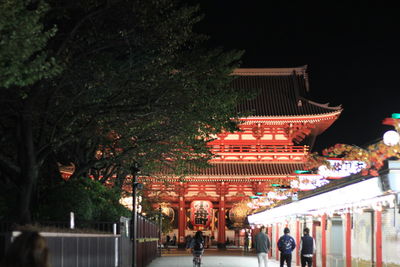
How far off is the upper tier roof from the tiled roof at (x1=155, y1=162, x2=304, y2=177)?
359 centimetres

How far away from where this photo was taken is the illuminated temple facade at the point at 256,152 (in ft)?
148

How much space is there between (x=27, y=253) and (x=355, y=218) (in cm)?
1574

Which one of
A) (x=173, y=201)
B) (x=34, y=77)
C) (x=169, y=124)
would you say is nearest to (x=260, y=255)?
(x=169, y=124)

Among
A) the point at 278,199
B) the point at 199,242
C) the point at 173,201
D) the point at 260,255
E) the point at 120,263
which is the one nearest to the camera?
the point at 120,263

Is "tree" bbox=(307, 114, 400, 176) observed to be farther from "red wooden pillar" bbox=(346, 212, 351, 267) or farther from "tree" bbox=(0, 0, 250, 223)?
"tree" bbox=(0, 0, 250, 223)

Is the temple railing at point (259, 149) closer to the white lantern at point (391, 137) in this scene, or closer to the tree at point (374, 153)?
the tree at point (374, 153)

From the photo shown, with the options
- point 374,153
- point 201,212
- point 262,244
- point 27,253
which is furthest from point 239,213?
point 27,253

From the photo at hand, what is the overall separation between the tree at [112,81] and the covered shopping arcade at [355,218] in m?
4.45

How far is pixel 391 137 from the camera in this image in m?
14.4

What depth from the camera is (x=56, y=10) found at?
47.4ft

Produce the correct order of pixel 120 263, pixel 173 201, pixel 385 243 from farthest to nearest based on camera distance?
pixel 173 201 → pixel 120 263 → pixel 385 243

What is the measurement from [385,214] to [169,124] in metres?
6.77

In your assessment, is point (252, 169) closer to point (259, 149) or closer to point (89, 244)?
point (259, 149)

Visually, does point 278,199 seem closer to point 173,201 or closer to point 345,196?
point 345,196
